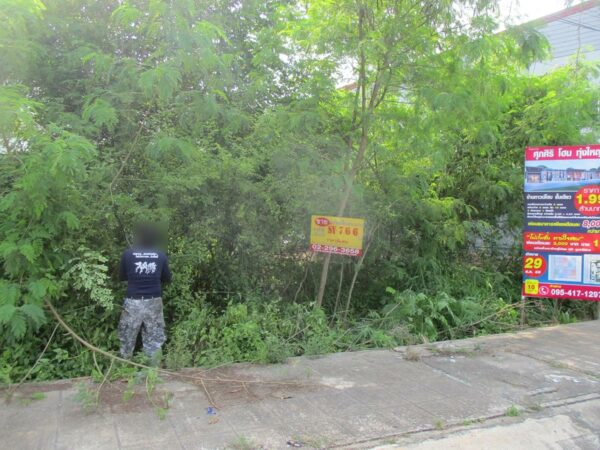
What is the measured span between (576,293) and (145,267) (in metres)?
6.68

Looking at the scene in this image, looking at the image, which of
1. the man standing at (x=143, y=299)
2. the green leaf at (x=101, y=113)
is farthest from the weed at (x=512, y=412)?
the green leaf at (x=101, y=113)

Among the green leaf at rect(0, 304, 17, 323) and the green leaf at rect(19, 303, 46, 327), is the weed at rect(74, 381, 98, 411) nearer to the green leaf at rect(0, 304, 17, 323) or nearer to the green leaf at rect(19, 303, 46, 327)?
the green leaf at rect(19, 303, 46, 327)

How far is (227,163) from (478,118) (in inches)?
141

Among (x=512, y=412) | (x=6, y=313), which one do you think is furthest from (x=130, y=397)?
(x=512, y=412)

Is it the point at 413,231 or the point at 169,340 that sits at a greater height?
the point at 413,231

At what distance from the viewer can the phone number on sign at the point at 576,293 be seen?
8336 millimetres

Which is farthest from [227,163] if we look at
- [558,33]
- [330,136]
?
[558,33]

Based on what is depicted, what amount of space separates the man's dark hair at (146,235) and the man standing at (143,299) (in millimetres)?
46

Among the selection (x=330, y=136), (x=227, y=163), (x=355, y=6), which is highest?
(x=355, y=6)

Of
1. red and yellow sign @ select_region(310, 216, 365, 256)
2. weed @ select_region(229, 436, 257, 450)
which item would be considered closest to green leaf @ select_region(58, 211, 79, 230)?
weed @ select_region(229, 436, 257, 450)

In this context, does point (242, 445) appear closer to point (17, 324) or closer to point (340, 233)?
point (17, 324)

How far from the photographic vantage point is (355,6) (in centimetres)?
686

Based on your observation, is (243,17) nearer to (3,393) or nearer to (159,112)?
(159,112)

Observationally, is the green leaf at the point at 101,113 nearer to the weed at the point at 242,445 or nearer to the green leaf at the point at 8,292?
the green leaf at the point at 8,292
